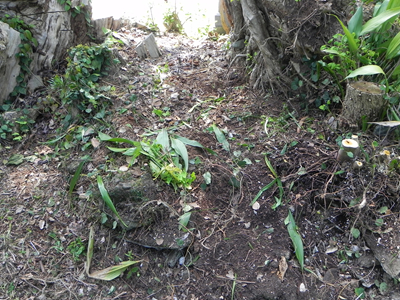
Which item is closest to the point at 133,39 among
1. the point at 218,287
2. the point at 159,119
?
the point at 159,119

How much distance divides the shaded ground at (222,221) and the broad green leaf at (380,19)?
809mm

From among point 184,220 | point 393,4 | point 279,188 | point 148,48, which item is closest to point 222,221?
point 184,220

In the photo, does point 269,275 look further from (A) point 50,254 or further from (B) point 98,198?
(A) point 50,254

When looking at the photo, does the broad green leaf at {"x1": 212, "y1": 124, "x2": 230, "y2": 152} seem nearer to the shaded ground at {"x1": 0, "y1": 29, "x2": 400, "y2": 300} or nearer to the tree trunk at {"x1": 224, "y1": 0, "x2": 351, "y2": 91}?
the shaded ground at {"x1": 0, "y1": 29, "x2": 400, "y2": 300}

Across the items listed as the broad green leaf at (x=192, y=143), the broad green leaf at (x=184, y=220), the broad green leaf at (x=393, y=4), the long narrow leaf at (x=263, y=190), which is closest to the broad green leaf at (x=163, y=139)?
the broad green leaf at (x=192, y=143)

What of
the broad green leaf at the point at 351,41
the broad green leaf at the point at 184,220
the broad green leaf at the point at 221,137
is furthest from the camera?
the broad green leaf at the point at 221,137

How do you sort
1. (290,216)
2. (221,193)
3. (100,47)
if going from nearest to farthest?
(290,216)
(221,193)
(100,47)

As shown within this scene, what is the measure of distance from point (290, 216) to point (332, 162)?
1.89ft

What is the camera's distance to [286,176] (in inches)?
114

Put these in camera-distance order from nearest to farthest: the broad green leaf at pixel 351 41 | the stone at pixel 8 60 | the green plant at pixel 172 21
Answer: the broad green leaf at pixel 351 41
the stone at pixel 8 60
the green plant at pixel 172 21

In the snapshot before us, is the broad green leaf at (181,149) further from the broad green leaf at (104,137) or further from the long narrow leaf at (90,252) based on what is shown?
the long narrow leaf at (90,252)

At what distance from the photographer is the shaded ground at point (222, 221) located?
257 centimetres

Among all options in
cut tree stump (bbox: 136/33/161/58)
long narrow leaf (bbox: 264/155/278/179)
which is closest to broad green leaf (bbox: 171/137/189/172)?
long narrow leaf (bbox: 264/155/278/179)

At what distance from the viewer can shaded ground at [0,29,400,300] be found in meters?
2.57
